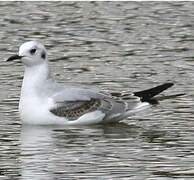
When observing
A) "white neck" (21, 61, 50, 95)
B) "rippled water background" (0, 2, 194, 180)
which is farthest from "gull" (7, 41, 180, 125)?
"rippled water background" (0, 2, 194, 180)

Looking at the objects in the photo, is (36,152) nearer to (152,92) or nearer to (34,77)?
(34,77)

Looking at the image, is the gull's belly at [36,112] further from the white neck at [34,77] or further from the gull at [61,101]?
the white neck at [34,77]

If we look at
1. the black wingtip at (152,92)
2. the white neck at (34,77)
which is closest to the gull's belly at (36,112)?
the white neck at (34,77)

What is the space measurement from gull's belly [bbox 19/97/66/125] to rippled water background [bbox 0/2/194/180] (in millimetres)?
90

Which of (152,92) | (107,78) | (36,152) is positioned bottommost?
(107,78)

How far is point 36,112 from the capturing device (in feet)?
40.2

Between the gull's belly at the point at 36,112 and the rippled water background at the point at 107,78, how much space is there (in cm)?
9

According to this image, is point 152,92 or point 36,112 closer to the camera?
point 36,112

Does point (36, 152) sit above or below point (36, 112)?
above

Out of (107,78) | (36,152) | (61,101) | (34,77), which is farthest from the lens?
(107,78)

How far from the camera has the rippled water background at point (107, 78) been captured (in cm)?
1016

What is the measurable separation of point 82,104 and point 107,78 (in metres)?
2.48

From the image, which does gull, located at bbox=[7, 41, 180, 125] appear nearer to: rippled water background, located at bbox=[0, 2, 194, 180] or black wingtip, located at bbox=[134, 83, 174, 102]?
black wingtip, located at bbox=[134, 83, 174, 102]

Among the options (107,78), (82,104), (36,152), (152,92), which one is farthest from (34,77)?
(107,78)
